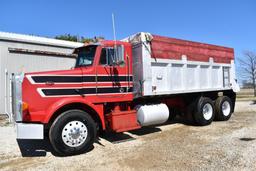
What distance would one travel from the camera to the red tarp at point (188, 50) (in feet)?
27.8

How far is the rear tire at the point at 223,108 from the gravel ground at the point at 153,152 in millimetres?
1611

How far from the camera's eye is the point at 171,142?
23.9 ft

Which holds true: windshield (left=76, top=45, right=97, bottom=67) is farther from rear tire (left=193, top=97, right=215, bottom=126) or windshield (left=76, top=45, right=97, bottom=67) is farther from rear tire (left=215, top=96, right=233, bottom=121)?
rear tire (left=215, top=96, right=233, bottom=121)

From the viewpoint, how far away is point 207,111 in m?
10.2

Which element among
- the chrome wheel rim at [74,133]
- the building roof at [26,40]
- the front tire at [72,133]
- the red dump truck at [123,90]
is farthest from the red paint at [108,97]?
the building roof at [26,40]

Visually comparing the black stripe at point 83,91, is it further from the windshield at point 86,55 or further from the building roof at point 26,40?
the building roof at point 26,40

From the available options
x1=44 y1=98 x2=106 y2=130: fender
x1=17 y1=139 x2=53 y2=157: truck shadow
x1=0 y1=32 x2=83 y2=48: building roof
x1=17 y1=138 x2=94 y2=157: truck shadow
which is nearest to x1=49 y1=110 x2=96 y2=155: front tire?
x1=44 y1=98 x2=106 y2=130: fender

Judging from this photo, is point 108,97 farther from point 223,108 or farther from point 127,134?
point 223,108

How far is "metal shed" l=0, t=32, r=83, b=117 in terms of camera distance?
13662 millimetres

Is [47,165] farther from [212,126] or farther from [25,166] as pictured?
[212,126]

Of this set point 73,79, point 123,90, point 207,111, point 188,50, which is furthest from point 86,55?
point 207,111

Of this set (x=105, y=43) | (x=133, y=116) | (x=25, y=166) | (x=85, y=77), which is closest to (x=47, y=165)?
(x=25, y=166)

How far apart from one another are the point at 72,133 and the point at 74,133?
0.15 ft

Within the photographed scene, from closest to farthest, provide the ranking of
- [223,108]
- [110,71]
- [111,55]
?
1. [111,55]
2. [110,71]
3. [223,108]
